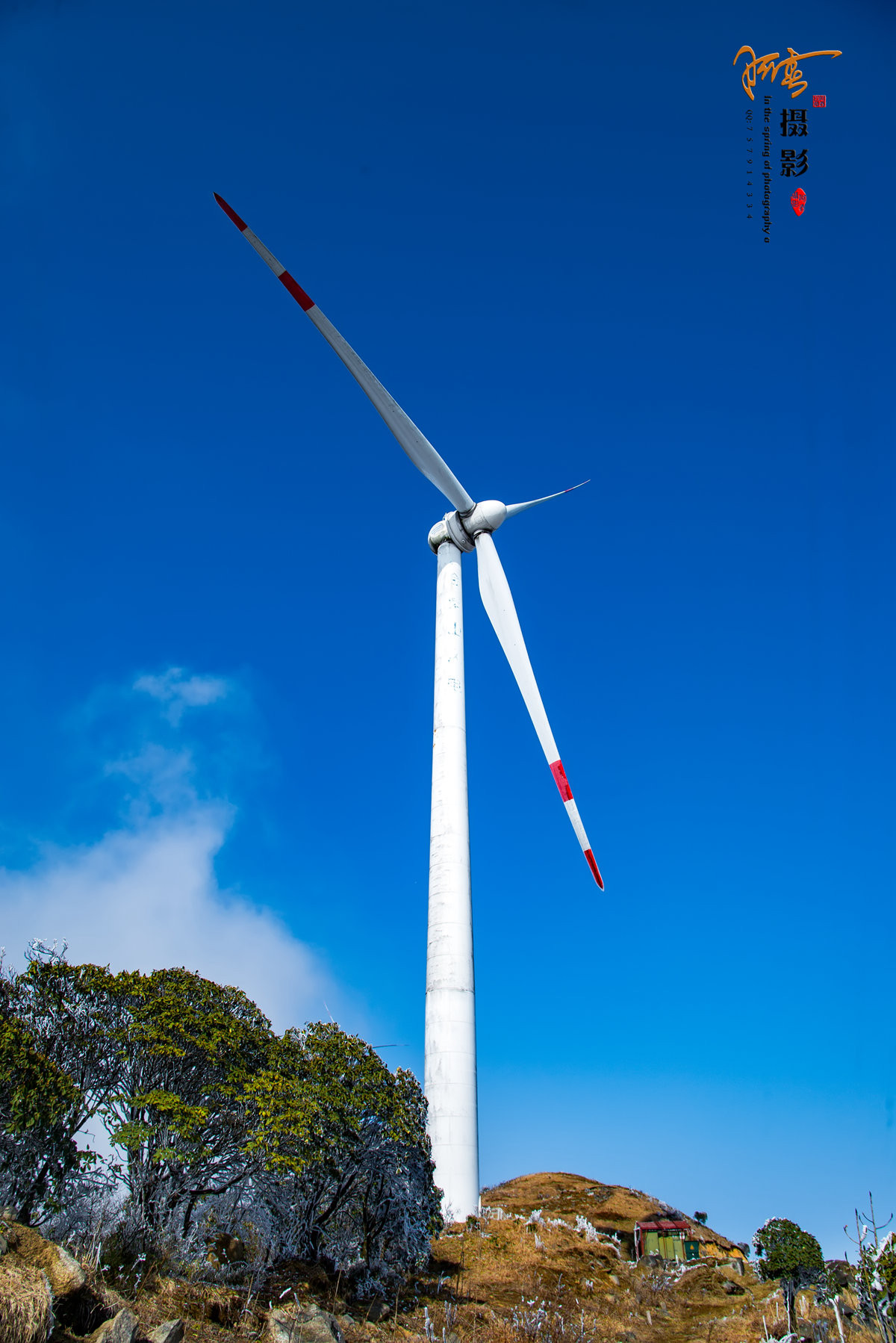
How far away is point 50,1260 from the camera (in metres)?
20.7

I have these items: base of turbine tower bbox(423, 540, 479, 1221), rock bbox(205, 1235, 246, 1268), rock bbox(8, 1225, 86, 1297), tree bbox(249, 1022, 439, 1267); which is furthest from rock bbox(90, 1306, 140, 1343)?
base of turbine tower bbox(423, 540, 479, 1221)

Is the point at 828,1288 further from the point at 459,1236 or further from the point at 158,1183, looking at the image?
the point at 158,1183

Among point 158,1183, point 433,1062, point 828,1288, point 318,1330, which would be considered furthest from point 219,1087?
point 828,1288

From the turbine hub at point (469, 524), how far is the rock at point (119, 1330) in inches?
1866

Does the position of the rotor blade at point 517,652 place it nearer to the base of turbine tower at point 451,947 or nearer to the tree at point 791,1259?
the base of turbine tower at point 451,947

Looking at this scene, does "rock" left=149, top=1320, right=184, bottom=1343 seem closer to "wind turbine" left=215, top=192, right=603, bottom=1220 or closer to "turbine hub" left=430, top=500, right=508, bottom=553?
"wind turbine" left=215, top=192, right=603, bottom=1220

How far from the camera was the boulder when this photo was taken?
1766 cm

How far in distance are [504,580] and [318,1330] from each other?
134ft

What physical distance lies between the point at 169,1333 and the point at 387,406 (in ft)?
154

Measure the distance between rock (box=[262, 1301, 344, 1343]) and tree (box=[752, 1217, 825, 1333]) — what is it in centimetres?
2510

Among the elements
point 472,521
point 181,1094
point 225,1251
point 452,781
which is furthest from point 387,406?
point 225,1251

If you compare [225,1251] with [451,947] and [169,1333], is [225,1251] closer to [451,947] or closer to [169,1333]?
[169,1333]

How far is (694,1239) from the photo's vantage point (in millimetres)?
51750

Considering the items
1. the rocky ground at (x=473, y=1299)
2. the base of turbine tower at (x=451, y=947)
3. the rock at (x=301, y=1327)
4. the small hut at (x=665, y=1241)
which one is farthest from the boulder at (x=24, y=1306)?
the small hut at (x=665, y=1241)
